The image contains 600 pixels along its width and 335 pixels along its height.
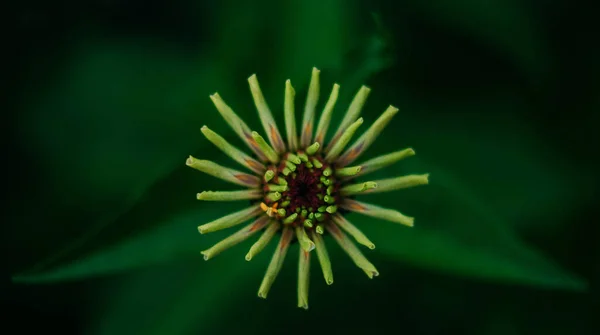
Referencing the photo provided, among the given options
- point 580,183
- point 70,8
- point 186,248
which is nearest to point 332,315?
point 186,248

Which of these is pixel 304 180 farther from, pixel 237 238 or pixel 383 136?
pixel 383 136

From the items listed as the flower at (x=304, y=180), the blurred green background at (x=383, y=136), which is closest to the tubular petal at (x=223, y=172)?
the flower at (x=304, y=180)

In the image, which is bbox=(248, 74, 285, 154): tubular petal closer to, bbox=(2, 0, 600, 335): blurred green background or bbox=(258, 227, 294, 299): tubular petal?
bbox=(258, 227, 294, 299): tubular petal

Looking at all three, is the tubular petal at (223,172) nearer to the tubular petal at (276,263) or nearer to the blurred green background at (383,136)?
the tubular petal at (276,263)

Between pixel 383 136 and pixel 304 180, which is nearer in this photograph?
pixel 304 180

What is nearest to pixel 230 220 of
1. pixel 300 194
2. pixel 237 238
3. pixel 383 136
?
pixel 237 238

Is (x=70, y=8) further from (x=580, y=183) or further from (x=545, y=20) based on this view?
(x=580, y=183)

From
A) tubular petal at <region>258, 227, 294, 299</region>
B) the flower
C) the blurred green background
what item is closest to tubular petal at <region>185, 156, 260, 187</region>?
the flower
